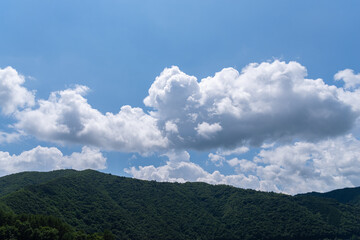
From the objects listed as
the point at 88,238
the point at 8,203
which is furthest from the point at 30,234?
the point at 8,203

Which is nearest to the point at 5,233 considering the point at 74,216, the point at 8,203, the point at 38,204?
the point at 8,203

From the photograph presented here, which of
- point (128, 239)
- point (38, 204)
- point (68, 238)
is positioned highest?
point (38, 204)

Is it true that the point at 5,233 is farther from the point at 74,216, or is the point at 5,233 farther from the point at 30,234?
the point at 74,216

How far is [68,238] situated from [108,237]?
23276mm

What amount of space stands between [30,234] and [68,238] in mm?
15167

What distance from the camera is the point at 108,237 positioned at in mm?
140125

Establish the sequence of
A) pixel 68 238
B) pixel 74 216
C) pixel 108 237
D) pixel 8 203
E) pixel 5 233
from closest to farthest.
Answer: pixel 5 233 < pixel 68 238 < pixel 108 237 < pixel 8 203 < pixel 74 216

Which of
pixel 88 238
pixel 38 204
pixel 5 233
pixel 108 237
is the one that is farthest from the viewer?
pixel 38 204

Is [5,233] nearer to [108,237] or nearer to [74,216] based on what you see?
[108,237]

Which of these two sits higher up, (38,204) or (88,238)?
(38,204)

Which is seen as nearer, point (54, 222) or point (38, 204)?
point (54, 222)

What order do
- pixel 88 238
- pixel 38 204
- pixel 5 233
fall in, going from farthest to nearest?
1. pixel 38 204
2. pixel 88 238
3. pixel 5 233

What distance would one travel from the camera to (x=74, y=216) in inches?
7790

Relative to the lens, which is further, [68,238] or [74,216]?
[74,216]
